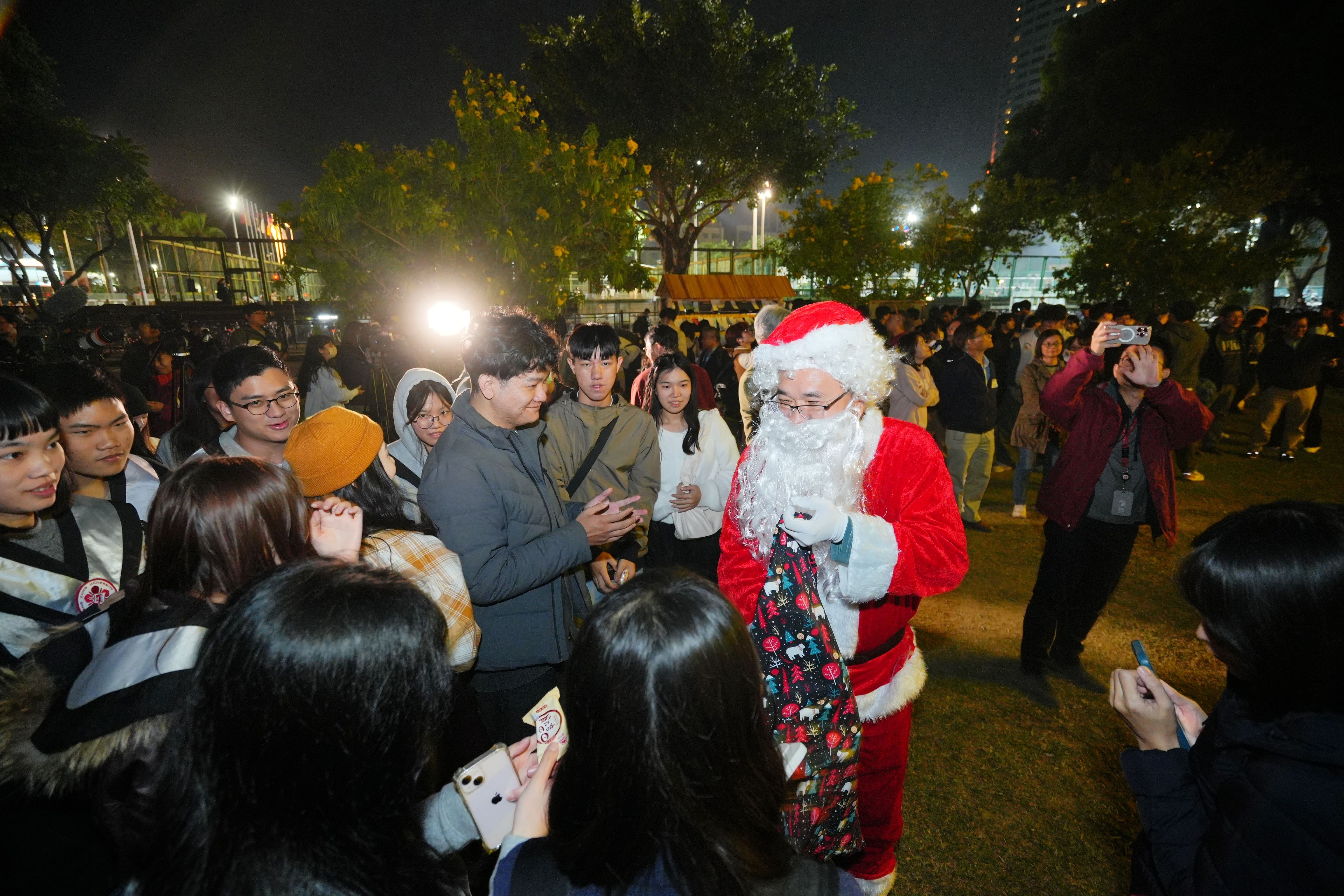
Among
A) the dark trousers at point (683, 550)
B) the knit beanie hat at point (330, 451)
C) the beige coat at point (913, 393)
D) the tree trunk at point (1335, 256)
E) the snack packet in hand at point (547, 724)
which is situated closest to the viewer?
the snack packet in hand at point (547, 724)

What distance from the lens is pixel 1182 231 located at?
12.6 meters

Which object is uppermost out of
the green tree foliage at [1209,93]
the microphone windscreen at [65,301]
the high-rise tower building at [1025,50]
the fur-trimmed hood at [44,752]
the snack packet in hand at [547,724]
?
the high-rise tower building at [1025,50]

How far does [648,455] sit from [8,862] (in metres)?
2.68

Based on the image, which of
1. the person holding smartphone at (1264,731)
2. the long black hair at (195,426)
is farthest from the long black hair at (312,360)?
the person holding smartphone at (1264,731)

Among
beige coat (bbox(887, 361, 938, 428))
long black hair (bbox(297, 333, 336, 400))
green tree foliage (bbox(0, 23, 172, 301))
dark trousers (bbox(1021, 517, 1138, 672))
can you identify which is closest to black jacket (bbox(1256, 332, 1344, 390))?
beige coat (bbox(887, 361, 938, 428))

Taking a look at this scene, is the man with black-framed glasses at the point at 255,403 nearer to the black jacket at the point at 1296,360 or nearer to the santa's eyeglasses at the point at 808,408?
the santa's eyeglasses at the point at 808,408

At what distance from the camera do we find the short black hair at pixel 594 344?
A: 11.3 feet

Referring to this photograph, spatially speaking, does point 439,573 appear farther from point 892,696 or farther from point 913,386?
point 913,386

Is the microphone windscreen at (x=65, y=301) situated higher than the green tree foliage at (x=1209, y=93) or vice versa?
the green tree foliage at (x=1209, y=93)

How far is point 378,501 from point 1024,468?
6.19 m

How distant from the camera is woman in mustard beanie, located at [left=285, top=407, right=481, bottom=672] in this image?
1.98 metres

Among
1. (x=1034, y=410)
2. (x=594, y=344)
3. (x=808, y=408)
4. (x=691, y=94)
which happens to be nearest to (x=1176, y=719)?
(x=808, y=408)

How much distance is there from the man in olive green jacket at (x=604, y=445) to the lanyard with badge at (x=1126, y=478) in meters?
2.59

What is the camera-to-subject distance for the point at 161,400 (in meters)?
5.78
